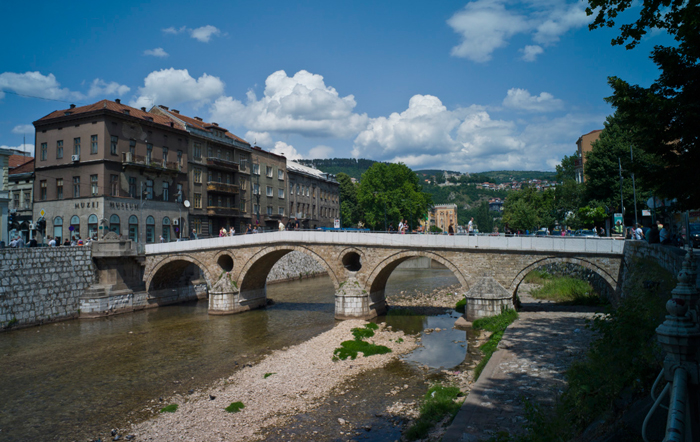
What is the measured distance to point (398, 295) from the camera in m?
26.9

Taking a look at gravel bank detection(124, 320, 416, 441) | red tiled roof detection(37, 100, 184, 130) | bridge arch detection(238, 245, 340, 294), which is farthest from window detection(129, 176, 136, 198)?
gravel bank detection(124, 320, 416, 441)

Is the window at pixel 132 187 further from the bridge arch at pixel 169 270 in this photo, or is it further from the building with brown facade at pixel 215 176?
the bridge arch at pixel 169 270

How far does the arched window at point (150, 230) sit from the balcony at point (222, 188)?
18.2 ft

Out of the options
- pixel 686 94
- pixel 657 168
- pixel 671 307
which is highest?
pixel 686 94

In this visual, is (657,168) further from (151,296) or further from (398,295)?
(151,296)

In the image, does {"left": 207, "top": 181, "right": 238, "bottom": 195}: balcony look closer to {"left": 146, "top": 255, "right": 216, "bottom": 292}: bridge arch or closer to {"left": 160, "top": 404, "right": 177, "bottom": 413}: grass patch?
{"left": 146, "top": 255, "right": 216, "bottom": 292}: bridge arch

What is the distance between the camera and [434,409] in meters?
8.91

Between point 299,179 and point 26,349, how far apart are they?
3229 centimetres

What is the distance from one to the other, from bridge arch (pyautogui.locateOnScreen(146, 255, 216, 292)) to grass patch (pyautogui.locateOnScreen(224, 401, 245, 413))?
1460 centimetres

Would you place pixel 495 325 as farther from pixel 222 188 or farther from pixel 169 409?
pixel 222 188

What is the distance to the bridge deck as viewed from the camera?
17.1 metres

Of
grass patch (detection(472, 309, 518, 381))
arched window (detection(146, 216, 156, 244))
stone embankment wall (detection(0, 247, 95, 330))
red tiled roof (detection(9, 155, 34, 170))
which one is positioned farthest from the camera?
red tiled roof (detection(9, 155, 34, 170))

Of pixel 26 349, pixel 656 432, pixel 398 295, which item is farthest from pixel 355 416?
pixel 398 295

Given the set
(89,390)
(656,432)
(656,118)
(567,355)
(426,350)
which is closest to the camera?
(656,432)
